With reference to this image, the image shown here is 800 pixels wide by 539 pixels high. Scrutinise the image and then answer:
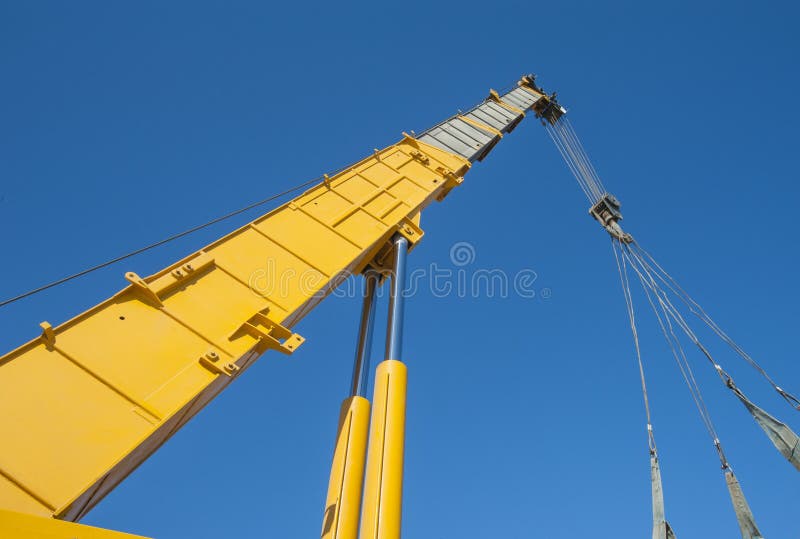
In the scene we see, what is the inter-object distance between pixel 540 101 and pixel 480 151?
5837 mm

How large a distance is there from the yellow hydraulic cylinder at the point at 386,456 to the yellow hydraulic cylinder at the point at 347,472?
307mm

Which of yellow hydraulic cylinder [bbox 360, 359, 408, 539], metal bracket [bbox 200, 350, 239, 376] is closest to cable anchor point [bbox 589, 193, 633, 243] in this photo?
yellow hydraulic cylinder [bbox 360, 359, 408, 539]

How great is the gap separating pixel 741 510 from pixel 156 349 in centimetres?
534

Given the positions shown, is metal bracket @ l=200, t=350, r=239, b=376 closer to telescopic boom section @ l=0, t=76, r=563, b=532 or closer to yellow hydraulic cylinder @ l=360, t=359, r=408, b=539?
telescopic boom section @ l=0, t=76, r=563, b=532

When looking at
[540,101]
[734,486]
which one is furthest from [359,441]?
[540,101]

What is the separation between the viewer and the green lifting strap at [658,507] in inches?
193

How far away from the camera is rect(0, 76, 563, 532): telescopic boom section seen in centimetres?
267

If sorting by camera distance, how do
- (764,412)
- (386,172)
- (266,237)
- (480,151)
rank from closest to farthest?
(266,237) < (764,412) < (386,172) < (480,151)

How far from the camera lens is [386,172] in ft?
21.0

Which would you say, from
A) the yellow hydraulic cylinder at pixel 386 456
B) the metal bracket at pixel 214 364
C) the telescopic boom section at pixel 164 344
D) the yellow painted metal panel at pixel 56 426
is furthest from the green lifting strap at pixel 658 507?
the yellow painted metal panel at pixel 56 426

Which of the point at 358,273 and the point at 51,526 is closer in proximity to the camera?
the point at 51,526

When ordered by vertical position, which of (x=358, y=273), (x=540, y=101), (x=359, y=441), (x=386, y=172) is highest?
(x=540, y=101)

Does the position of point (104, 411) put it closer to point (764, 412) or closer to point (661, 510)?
point (661, 510)

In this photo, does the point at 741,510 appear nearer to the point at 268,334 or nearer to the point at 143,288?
the point at 268,334
